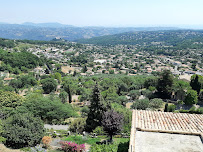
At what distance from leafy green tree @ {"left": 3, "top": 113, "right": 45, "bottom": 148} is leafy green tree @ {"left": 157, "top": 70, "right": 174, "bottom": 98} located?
20983 mm

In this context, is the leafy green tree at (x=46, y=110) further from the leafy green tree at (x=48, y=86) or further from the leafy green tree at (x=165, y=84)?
the leafy green tree at (x=48, y=86)

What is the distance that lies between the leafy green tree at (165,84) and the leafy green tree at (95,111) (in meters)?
16.1

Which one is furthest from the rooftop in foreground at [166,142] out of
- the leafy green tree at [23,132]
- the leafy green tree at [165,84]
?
the leafy green tree at [165,84]

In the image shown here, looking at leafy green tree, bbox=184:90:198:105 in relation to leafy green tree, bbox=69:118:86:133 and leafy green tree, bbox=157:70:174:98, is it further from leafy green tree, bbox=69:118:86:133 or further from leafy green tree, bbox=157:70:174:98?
leafy green tree, bbox=69:118:86:133

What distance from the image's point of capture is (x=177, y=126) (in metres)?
8.42

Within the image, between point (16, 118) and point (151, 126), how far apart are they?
8873mm

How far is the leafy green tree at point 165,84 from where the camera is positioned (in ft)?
88.4

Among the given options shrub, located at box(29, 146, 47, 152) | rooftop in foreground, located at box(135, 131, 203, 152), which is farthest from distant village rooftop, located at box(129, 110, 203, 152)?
shrub, located at box(29, 146, 47, 152)

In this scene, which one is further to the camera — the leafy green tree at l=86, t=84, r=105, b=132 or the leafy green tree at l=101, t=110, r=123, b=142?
the leafy green tree at l=86, t=84, r=105, b=132

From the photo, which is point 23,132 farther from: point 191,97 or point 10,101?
point 191,97

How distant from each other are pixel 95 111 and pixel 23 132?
5.86m

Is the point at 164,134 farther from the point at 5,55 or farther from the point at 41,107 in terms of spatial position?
the point at 5,55

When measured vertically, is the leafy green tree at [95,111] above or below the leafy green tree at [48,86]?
above

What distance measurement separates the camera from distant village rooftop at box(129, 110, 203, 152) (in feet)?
22.1
